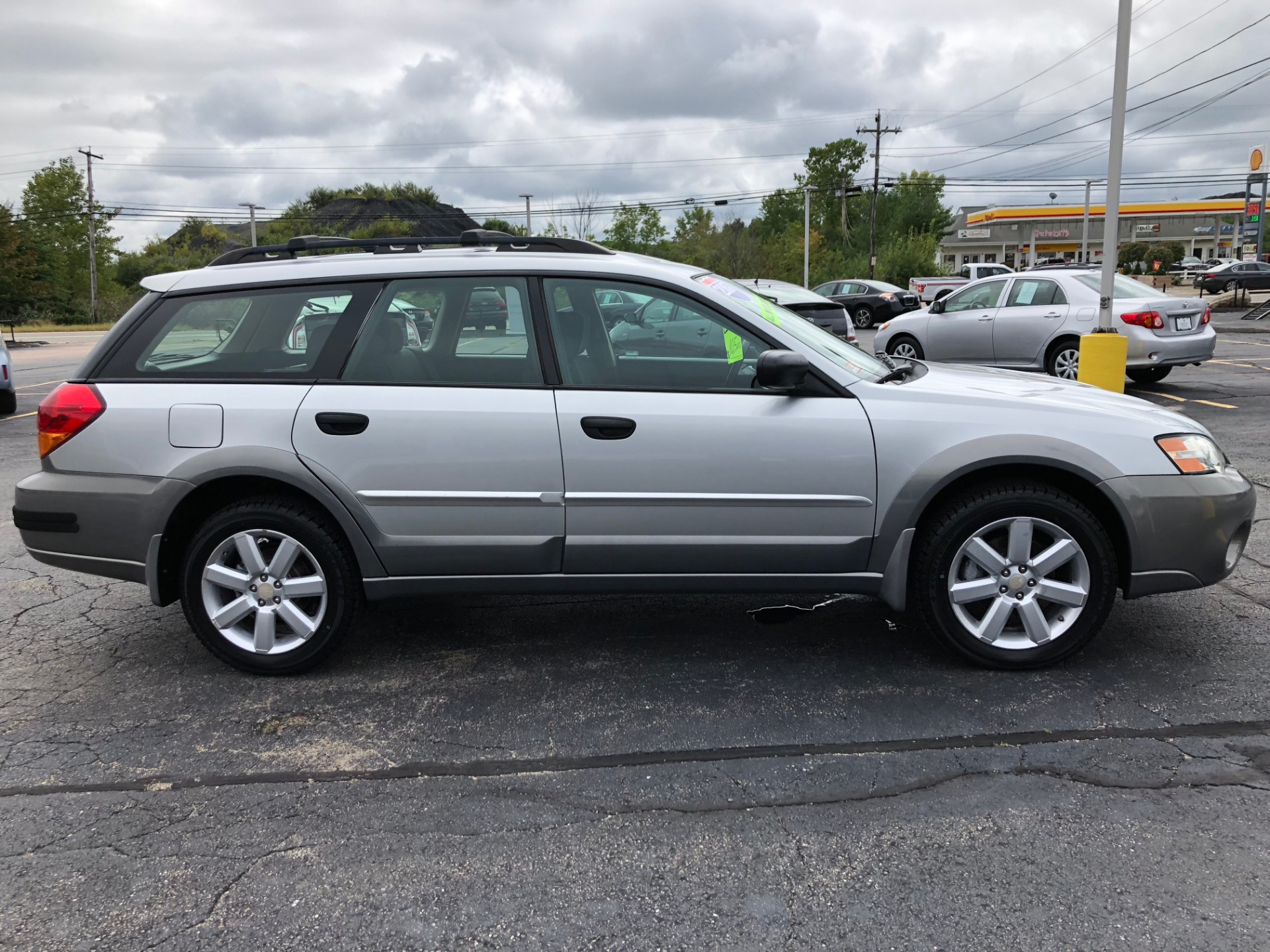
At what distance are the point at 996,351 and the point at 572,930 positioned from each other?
38.5 ft

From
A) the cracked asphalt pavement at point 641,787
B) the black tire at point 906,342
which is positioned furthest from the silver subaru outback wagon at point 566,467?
the black tire at point 906,342

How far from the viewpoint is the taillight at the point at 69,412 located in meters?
3.95

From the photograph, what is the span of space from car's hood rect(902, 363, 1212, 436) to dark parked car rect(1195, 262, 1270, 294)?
4703 centimetres

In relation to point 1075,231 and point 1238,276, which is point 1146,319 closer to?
point 1238,276

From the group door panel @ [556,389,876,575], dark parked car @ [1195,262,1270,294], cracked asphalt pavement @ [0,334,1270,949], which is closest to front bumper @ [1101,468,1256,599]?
cracked asphalt pavement @ [0,334,1270,949]

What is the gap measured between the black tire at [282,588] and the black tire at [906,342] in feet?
37.6

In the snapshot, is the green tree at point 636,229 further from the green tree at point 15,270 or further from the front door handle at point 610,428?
the front door handle at point 610,428

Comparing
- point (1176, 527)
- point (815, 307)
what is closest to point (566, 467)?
point (1176, 527)

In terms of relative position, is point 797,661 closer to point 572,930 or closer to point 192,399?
point 572,930

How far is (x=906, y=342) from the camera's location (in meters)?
14.4

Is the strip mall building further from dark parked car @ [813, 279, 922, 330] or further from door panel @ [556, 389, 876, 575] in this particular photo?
door panel @ [556, 389, 876, 575]

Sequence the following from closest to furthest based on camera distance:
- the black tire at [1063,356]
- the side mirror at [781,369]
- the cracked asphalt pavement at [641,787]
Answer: the cracked asphalt pavement at [641,787] < the side mirror at [781,369] < the black tire at [1063,356]

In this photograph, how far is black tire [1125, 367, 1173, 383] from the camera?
1301 centimetres

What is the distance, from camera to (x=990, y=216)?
88.5 metres
